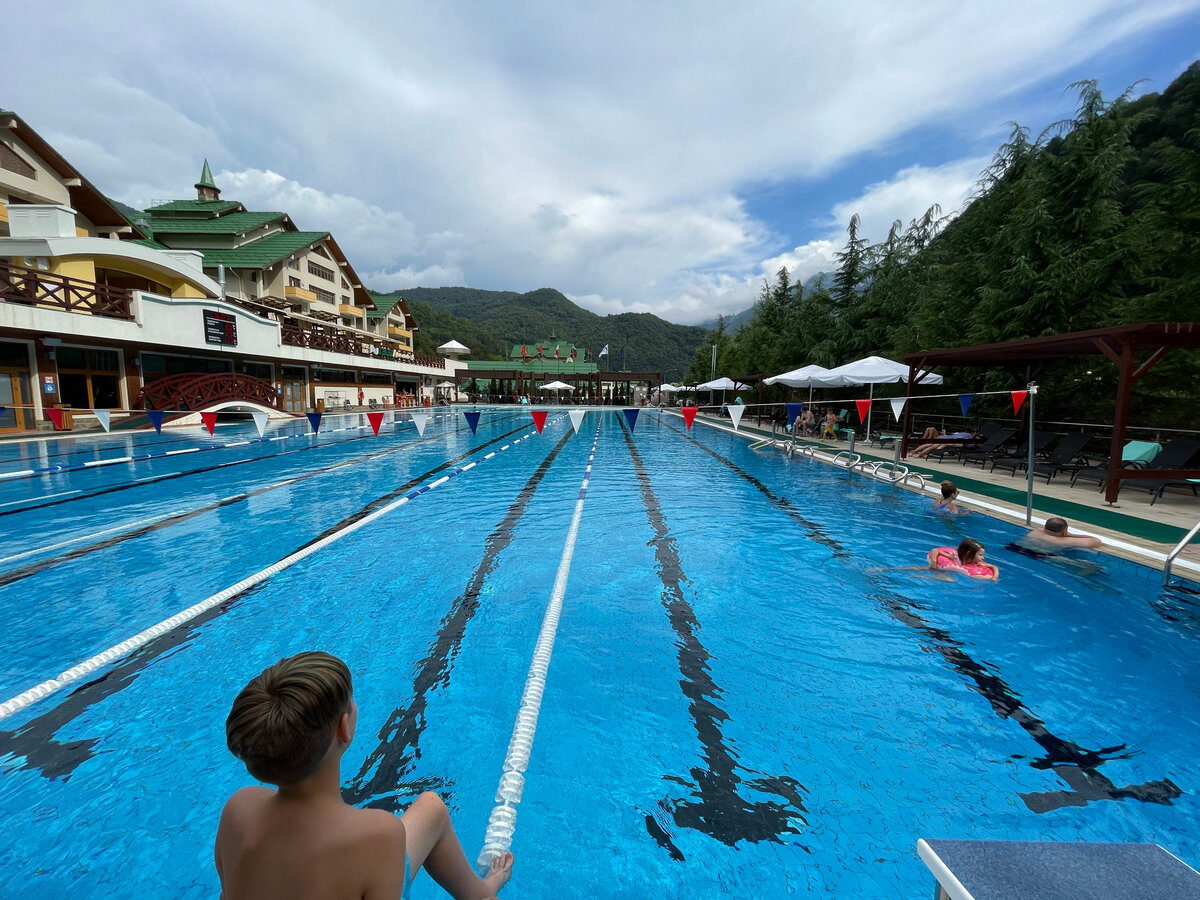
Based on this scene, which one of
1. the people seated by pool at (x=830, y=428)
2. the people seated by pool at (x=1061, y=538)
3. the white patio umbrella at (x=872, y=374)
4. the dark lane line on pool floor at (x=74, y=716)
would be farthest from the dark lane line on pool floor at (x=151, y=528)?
the people seated by pool at (x=830, y=428)

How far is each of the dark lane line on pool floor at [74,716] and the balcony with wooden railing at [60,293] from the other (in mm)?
17801

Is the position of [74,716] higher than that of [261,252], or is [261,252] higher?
[261,252]

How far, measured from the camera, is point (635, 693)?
3646mm

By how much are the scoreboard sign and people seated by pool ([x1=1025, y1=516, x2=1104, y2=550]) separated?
87.6 feet

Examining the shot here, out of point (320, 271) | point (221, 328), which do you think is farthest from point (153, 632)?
point (320, 271)

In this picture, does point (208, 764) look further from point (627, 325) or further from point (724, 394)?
point (627, 325)

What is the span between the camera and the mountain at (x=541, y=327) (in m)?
91.6

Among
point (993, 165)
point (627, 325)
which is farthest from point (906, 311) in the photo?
point (627, 325)

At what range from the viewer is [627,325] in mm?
121250

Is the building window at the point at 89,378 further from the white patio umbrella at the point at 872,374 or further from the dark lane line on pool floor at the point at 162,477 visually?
the white patio umbrella at the point at 872,374

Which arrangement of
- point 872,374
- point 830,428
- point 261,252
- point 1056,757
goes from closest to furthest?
point 1056,757 → point 872,374 → point 830,428 → point 261,252

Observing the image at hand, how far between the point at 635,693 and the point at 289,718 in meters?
3.00

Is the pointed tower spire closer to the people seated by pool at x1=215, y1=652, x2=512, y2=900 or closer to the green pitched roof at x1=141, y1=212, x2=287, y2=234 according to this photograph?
the green pitched roof at x1=141, y1=212, x2=287, y2=234

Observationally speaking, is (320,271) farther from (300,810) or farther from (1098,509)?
(300,810)
